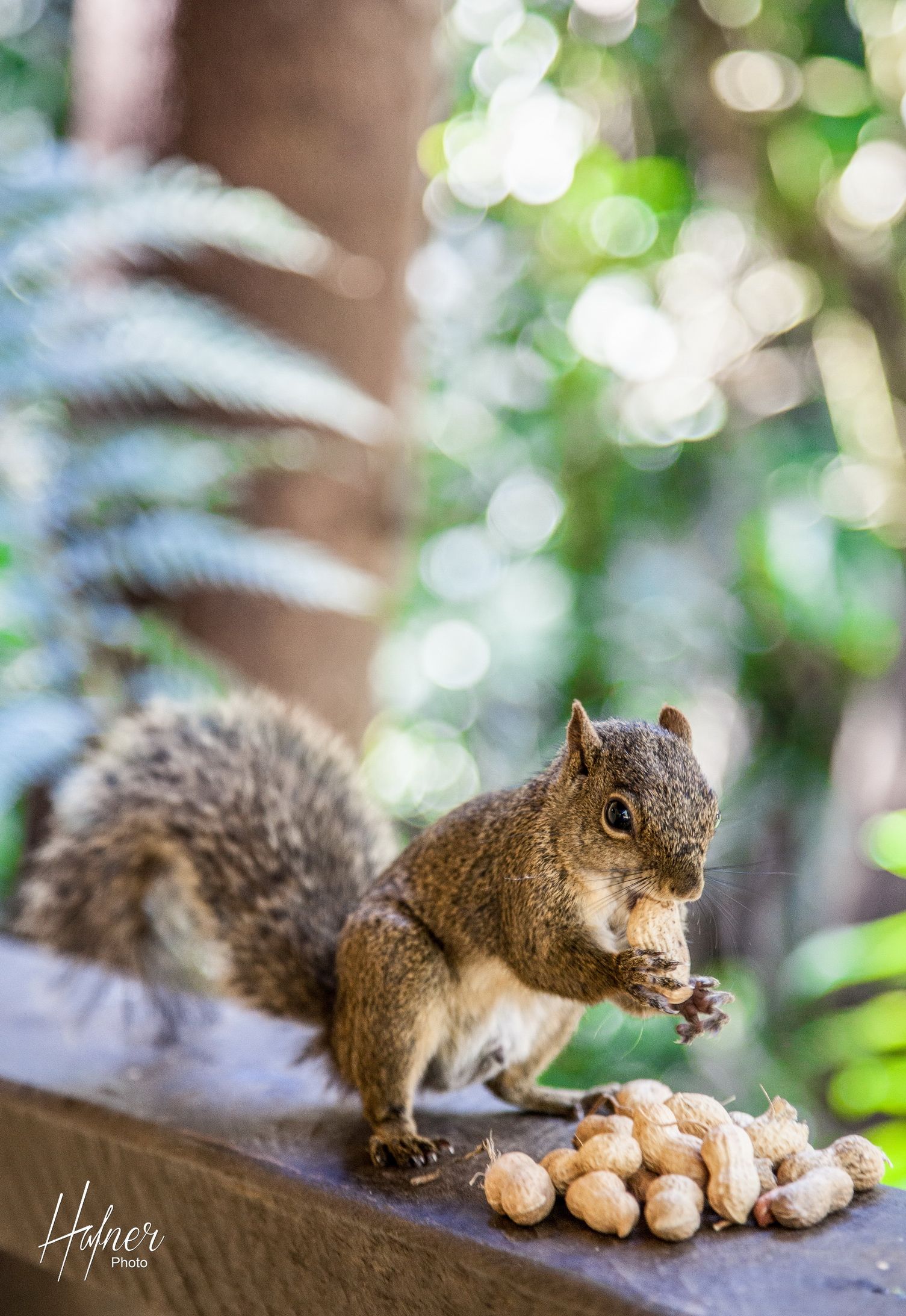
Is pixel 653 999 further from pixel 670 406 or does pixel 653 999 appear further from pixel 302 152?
→ pixel 670 406

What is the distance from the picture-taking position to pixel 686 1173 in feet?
2.32

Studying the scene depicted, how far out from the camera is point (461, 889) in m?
0.84

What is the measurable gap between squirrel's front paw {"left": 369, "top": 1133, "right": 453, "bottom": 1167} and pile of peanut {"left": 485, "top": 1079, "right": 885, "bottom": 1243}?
7 cm

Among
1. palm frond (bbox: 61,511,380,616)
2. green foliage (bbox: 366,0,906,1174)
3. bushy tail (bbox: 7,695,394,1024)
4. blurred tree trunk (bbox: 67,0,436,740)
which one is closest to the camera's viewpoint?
bushy tail (bbox: 7,695,394,1024)

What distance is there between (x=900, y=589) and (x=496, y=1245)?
1.86m

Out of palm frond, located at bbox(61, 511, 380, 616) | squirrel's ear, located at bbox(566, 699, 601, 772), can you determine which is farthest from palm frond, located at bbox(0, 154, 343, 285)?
squirrel's ear, located at bbox(566, 699, 601, 772)

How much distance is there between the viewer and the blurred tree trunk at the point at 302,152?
1698mm

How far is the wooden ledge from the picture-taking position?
0.64 metres

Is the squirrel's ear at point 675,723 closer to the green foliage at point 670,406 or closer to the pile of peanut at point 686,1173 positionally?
the pile of peanut at point 686,1173

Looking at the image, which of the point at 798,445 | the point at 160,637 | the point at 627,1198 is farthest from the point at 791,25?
the point at 627,1198

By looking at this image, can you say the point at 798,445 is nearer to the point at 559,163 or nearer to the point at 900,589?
the point at 900,589

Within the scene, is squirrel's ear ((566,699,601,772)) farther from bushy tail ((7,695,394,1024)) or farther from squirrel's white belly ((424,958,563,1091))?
bushy tail ((7,695,394,1024))

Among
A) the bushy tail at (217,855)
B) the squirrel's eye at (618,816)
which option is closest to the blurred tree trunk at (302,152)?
the bushy tail at (217,855)
